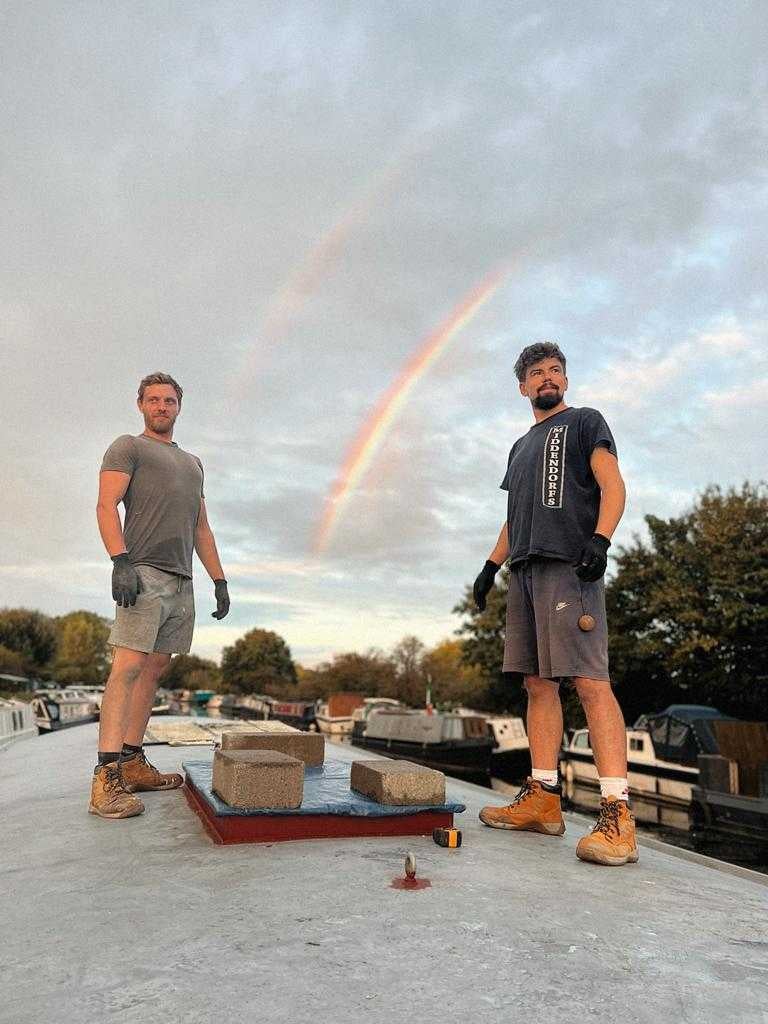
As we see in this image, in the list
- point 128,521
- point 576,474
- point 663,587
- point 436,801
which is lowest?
point 436,801

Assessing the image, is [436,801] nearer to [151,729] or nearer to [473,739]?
[151,729]

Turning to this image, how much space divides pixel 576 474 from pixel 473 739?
32321mm

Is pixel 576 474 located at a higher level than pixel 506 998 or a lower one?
higher

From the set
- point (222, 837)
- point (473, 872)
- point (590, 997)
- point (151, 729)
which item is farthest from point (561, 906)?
point (151, 729)

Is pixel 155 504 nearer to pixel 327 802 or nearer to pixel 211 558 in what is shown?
pixel 211 558

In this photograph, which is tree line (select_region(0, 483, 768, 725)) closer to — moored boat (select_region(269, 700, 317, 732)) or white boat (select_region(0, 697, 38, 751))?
white boat (select_region(0, 697, 38, 751))

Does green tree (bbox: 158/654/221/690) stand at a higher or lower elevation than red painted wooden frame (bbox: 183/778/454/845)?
higher

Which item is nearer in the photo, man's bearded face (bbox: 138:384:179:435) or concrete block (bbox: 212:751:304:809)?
concrete block (bbox: 212:751:304:809)

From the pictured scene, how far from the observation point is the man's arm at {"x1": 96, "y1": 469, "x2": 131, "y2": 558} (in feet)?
13.2

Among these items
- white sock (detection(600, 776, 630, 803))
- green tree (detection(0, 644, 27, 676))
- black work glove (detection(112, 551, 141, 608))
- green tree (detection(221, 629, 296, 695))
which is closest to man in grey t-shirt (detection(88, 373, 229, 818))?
black work glove (detection(112, 551, 141, 608))

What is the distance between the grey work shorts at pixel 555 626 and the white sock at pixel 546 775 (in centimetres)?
47

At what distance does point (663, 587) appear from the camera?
32156 mm

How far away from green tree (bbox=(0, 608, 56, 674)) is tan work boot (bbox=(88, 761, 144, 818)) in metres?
80.5

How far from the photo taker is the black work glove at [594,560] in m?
3.42
